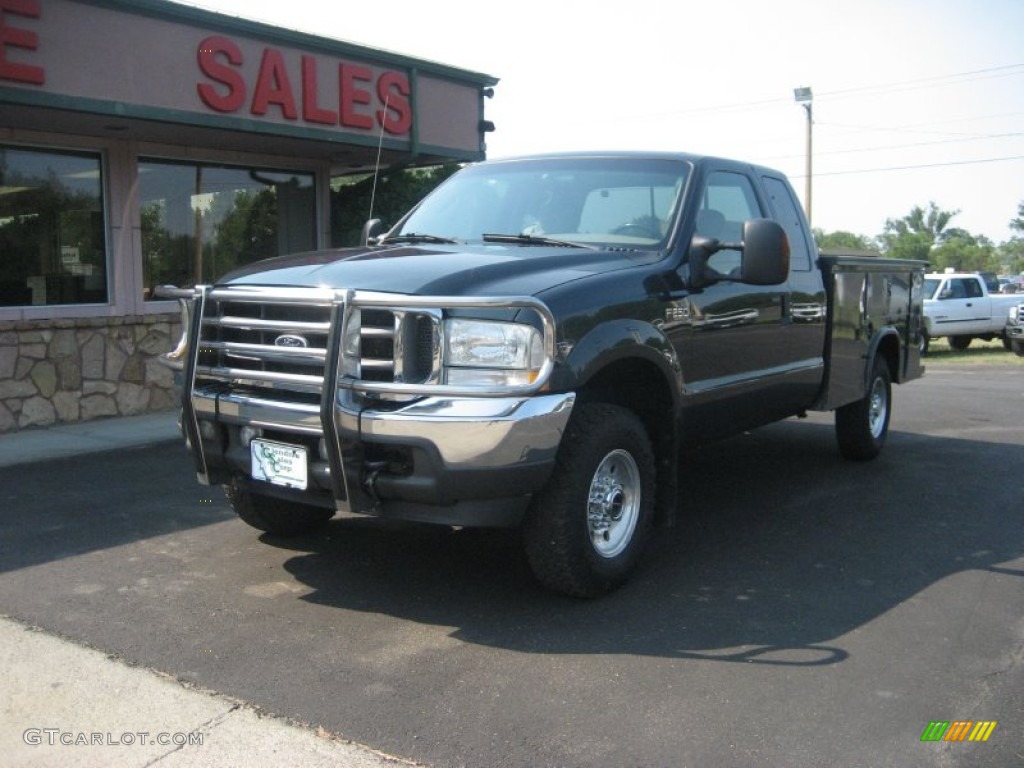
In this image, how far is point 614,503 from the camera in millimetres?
4777

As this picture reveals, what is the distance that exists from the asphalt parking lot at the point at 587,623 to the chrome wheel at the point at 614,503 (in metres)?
0.27

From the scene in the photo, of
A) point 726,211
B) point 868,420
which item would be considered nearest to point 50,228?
point 726,211

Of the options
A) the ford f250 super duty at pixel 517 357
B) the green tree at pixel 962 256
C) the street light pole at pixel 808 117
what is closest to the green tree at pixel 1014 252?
the green tree at pixel 962 256

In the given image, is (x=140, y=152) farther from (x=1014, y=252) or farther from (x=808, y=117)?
(x=1014, y=252)

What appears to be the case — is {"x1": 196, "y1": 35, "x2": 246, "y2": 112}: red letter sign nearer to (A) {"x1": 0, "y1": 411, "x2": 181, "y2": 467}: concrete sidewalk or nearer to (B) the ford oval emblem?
(A) {"x1": 0, "y1": 411, "x2": 181, "y2": 467}: concrete sidewalk

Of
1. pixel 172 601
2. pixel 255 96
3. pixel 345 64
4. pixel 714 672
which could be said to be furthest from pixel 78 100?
pixel 714 672

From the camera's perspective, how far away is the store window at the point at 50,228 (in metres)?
9.77

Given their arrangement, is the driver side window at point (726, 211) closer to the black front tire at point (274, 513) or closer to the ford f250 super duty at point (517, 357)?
the ford f250 super duty at point (517, 357)

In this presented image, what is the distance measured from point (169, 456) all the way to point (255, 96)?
155 inches

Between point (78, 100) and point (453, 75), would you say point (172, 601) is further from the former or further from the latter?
point (453, 75)

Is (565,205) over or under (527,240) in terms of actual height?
over

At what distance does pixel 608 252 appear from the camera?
511 centimetres

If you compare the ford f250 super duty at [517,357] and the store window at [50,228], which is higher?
the store window at [50,228]

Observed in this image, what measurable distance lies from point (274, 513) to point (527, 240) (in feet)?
6.47
